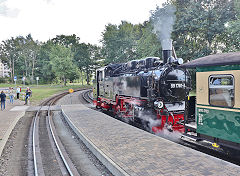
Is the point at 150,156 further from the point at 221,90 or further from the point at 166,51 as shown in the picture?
the point at 166,51

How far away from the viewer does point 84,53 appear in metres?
55.5

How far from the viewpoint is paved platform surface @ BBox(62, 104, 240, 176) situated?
5.07 m

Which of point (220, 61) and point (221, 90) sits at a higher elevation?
point (220, 61)

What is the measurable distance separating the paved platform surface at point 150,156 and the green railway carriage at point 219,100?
614mm

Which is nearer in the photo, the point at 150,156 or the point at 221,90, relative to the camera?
the point at 221,90

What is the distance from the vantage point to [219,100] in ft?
18.3

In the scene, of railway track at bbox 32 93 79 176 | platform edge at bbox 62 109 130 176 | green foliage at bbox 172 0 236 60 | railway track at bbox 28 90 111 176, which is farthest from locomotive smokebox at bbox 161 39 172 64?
green foliage at bbox 172 0 236 60

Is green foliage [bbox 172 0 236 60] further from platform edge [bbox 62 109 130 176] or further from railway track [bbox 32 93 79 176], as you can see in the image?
railway track [bbox 32 93 79 176]

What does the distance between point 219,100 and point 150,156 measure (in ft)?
8.23

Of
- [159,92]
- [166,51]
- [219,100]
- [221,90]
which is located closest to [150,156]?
[219,100]

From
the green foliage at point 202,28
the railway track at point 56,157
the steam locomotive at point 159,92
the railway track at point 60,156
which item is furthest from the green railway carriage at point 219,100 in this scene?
the green foliage at point 202,28

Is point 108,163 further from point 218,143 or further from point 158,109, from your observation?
point 158,109

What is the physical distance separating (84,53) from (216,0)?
3942 cm

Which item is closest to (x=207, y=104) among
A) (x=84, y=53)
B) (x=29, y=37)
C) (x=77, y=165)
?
(x=77, y=165)
